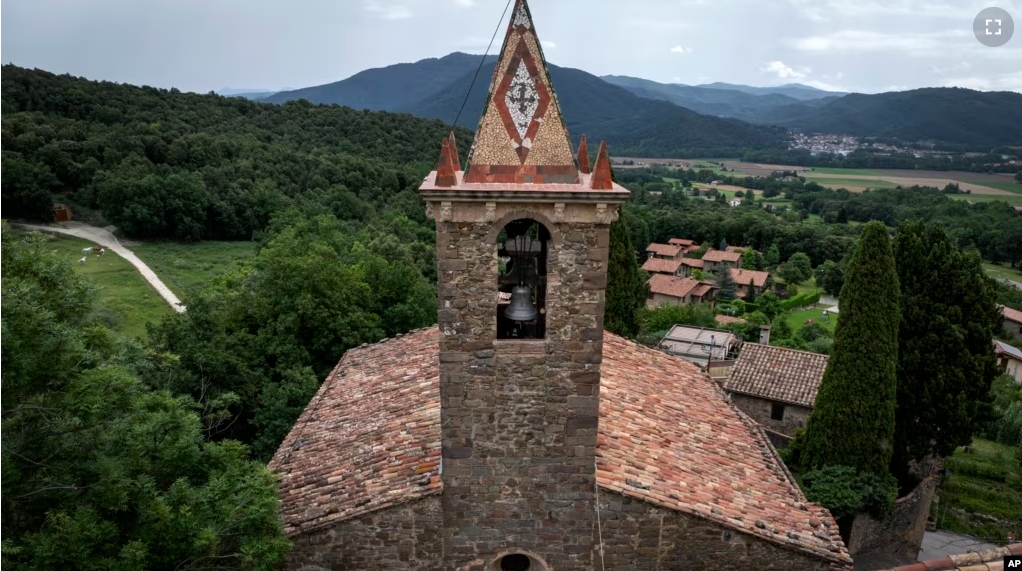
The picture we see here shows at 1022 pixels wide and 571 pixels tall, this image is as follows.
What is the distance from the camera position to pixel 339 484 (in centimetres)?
971

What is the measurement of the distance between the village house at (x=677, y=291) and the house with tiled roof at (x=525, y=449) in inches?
1796

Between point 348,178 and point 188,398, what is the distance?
42.2 metres

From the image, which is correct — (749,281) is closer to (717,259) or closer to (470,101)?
(717,259)

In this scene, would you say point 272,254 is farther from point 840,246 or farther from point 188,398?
point 840,246

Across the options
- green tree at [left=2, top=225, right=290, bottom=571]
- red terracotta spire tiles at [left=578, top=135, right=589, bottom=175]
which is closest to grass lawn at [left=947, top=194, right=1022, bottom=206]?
red terracotta spire tiles at [left=578, top=135, right=589, bottom=175]

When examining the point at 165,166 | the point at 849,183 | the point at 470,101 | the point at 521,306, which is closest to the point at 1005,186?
the point at 849,183

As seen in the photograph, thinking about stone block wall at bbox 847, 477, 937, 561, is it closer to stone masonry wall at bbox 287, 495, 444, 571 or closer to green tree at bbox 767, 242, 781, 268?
stone masonry wall at bbox 287, 495, 444, 571

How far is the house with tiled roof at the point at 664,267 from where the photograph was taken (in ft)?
209

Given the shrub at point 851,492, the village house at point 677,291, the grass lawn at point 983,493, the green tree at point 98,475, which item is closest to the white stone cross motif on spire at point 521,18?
the green tree at point 98,475

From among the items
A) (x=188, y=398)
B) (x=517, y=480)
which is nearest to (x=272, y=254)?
(x=188, y=398)

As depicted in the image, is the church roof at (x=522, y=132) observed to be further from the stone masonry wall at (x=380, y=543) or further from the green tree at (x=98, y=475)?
the green tree at (x=98, y=475)

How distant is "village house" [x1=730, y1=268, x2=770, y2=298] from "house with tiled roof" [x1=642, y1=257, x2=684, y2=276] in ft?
18.7

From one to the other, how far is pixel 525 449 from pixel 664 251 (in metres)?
64.7

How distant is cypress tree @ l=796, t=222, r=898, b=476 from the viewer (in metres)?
16.6
